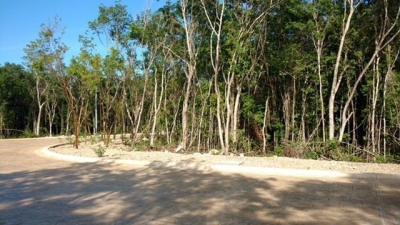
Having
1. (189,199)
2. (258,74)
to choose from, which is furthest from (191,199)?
(258,74)

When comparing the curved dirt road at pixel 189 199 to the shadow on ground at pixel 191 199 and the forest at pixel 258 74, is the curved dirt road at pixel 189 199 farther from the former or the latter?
the forest at pixel 258 74

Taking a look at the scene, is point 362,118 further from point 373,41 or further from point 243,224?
point 243,224

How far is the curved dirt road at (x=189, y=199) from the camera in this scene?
522 cm

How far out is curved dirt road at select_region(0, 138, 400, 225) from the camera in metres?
5.22

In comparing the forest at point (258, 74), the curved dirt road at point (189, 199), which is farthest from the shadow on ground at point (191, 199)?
the forest at point (258, 74)

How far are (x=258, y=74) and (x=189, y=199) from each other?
479 inches

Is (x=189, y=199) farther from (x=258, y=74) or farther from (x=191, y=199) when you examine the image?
(x=258, y=74)

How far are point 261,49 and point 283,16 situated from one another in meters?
1.79

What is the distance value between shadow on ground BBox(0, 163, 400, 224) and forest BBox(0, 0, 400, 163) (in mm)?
6744

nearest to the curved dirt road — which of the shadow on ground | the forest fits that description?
the shadow on ground

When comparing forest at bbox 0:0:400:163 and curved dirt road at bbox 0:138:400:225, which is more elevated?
forest at bbox 0:0:400:163

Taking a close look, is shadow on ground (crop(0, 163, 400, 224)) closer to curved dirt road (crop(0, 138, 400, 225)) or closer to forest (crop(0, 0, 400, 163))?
curved dirt road (crop(0, 138, 400, 225))

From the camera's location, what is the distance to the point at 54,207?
587cm

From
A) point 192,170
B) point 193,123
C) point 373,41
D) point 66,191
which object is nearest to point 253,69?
point 193,123
